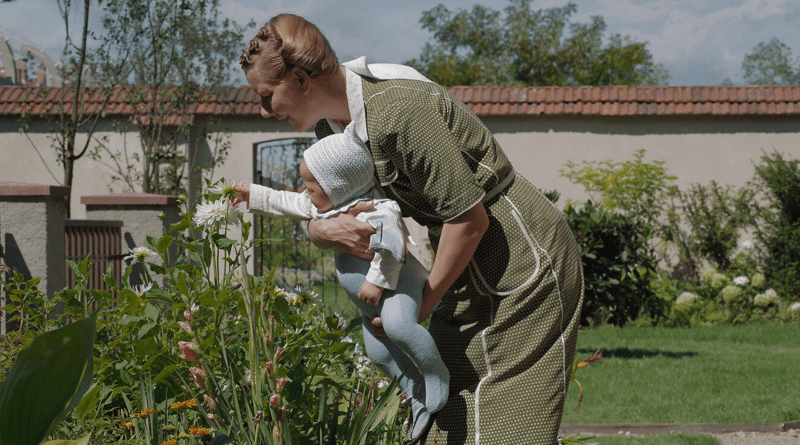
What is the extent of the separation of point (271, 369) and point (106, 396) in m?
1.03

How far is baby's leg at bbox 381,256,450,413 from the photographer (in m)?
1.27

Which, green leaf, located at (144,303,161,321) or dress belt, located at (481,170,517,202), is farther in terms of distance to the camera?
green leaf, located at (144,303,161,321)

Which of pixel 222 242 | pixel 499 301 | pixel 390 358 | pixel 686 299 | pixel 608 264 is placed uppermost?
pixel 222 242

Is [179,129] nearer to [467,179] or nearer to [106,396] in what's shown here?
[106,396]

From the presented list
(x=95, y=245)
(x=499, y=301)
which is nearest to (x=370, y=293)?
(x=499, y=301)

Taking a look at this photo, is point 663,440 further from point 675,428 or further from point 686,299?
point 686,299

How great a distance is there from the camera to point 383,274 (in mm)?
1272

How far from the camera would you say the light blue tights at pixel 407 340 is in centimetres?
128

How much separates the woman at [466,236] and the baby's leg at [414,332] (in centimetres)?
4

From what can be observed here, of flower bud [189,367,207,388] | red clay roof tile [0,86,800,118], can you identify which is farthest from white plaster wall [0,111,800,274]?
flower bud [189,367,207,388]

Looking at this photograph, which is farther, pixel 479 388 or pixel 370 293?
pixel 479 388

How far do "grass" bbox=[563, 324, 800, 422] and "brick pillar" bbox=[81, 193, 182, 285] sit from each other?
3.58 meters

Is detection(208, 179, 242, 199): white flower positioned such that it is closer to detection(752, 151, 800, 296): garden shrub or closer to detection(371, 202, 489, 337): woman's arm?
detection(371, 202, 489, 337): woman's arm

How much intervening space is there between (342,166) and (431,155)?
187 mm
